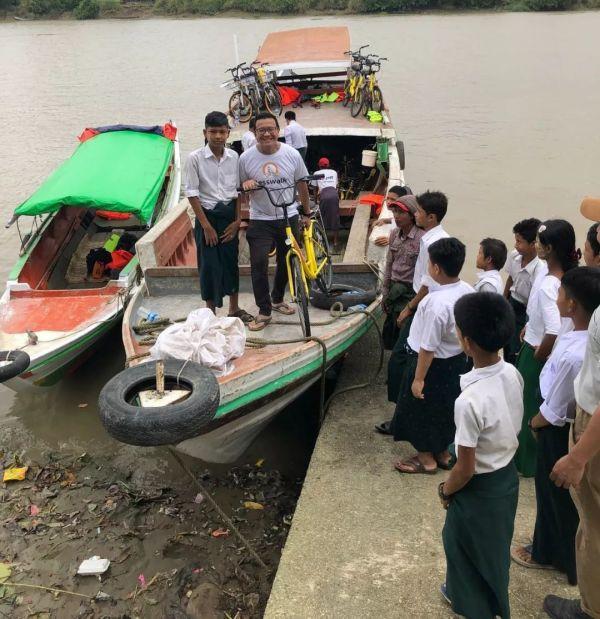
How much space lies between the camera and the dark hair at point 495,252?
10.9 ft

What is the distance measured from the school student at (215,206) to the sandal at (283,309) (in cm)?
25

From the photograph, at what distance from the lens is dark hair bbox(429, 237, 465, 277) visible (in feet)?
9.11

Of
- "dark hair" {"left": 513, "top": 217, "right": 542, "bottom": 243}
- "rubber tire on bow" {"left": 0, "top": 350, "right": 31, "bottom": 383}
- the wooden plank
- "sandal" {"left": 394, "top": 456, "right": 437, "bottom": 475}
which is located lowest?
"sandal" {"left": 394, "top": 456, "right": 437, "bottom": 475}

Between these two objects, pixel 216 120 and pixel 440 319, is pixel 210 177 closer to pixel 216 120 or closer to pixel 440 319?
pixel 216 120

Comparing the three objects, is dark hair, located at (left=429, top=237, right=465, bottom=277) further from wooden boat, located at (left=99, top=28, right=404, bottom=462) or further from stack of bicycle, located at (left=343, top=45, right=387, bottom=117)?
stack of bicycle, located at (left=343, top=45, right=387, bottom=117)

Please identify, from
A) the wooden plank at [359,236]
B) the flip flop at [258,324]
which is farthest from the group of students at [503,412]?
the wooden plank at [359,236]

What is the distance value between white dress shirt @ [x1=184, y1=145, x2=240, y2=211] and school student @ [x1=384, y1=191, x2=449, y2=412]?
125cm

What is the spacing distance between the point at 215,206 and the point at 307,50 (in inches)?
283

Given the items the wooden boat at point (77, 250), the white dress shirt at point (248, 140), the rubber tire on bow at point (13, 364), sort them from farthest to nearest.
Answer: the white dress shirt at point (248, 140)
the wooden boat at point (77, 250)
the rubber tire on bow at point (13, 364)

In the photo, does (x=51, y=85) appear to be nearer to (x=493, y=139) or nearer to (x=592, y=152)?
(x=493, y=139)

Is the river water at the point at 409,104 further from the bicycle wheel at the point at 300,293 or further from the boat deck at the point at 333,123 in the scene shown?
the boat deck at the point at 333,123

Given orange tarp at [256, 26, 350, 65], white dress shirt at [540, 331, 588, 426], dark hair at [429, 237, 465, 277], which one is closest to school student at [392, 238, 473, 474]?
dark hair at [429, 237, 465, 277]

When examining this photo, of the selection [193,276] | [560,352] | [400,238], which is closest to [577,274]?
[560,352]

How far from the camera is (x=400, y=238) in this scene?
3.86m
